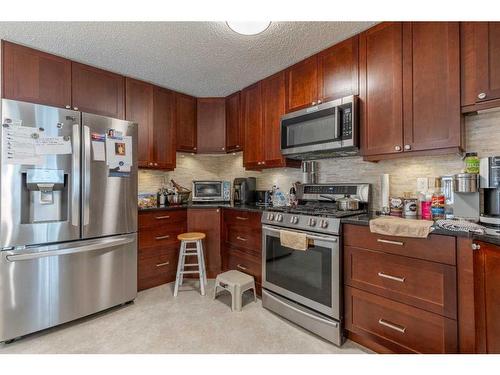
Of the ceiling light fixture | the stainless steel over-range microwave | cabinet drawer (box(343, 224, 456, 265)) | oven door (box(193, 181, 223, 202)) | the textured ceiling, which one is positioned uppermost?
the textured ceiling

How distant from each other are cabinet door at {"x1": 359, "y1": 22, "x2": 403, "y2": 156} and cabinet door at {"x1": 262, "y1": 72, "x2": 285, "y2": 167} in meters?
0.87

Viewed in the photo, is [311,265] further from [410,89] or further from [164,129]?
[164,129]

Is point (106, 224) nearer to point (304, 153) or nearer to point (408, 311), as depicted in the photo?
point (304, 153)

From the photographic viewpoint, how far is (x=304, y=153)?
2398 millimetres

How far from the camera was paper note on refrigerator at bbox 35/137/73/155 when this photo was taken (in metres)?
1.90

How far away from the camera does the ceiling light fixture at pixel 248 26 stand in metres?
1.75

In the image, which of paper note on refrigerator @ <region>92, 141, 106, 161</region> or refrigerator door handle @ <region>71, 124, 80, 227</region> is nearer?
refrigerator door handle @ <region>71, 124, 80, 227</region>

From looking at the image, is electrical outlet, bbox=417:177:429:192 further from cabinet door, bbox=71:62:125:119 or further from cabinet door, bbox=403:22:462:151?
cabinet door, bbox=71:62:125:119

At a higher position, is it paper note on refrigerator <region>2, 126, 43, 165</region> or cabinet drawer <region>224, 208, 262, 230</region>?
paper note on refrigerator <region>2, 126, 43, 165</region>

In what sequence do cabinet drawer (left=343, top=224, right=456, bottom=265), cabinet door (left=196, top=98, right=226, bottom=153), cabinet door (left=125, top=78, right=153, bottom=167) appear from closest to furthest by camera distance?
cabinet drawer (left=343, top=224, right=456, bottom=265) < cabinet door (left=125, top=78, right=153, bottom=167) < cabinet door (left=196, top=98, right=226, bottom=153)

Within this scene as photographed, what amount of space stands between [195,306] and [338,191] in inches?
70.3

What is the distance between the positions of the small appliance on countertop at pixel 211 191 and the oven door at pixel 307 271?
125cm

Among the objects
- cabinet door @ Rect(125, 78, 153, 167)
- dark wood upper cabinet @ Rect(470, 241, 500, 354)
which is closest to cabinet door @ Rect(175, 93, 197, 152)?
cabinet door @ Rect(125, 78, 153, 167)

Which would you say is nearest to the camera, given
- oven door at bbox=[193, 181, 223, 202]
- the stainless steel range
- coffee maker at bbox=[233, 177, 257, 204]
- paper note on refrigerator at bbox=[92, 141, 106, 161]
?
the stainless steel range
